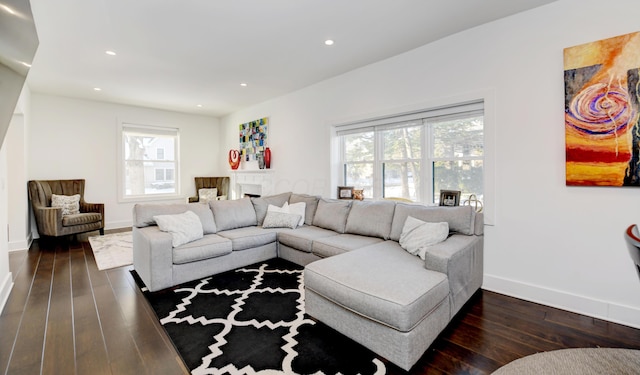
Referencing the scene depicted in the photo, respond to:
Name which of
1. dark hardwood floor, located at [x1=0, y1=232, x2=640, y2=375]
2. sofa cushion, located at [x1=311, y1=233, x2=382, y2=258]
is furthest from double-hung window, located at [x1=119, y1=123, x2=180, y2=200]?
sofa cushion, located at [x1=311, y1=233, x2=382, y2=258]

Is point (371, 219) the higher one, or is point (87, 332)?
point (371, 219)

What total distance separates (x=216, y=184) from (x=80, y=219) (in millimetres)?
2859

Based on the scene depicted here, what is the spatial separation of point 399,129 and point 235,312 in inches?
114

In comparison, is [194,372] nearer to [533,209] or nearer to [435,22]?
[533,209]

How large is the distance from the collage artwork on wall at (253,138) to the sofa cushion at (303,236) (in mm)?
2601

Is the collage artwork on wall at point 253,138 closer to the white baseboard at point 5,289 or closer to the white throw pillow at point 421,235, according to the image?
the white throw pillow at point 421,235

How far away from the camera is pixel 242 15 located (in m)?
2.71

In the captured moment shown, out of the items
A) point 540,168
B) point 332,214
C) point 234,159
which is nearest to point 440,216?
point 540,168

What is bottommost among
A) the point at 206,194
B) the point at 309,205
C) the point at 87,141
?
the point at 309,205

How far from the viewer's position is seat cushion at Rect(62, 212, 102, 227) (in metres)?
4.76

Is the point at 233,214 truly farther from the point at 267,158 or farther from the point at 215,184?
the point at 215,184

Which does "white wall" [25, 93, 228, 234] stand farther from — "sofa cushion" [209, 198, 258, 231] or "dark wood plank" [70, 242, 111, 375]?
"sofa cushion" [209, 198, 258, 231]

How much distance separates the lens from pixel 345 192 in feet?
14.2

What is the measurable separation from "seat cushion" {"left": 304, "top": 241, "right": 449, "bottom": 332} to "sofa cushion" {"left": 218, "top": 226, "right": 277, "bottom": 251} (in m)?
1.45
